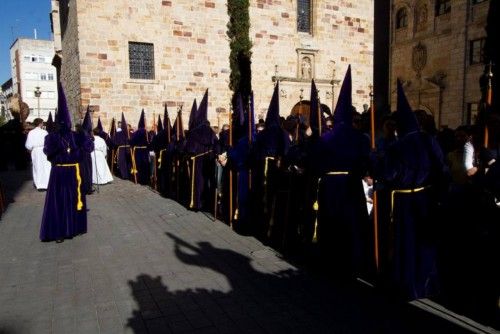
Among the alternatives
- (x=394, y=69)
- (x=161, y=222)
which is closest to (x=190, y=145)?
(x=161, y=222)

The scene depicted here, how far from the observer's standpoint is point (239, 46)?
57.1ft

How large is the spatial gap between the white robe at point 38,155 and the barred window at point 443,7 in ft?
74.9

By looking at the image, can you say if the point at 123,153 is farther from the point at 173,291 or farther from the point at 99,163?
the point at 173,291

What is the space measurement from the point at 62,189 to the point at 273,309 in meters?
4.14

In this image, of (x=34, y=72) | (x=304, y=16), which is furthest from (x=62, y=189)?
(x=34, y=72)

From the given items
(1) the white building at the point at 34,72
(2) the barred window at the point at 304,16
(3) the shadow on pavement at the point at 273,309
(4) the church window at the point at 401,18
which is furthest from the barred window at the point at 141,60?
(1) the white building at the point at 34,72

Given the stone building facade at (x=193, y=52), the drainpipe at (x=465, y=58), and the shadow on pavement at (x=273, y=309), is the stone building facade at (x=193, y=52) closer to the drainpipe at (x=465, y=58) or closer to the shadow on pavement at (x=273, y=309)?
the drainpipe at (x=465, y=58)

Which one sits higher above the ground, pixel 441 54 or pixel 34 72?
pixel 34 72

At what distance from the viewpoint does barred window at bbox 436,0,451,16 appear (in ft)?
75.4

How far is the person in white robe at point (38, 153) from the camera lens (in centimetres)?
1085

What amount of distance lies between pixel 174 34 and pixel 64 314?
48.4 feet

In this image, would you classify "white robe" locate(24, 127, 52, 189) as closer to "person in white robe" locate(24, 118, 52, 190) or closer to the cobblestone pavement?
"person in white robe" locate(24, 118, 52, 190)

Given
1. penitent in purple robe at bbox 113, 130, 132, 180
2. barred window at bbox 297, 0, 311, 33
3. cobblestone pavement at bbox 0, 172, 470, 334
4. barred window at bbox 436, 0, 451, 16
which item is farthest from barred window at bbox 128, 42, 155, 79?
barred window at bbox 436, 0, 451, 16

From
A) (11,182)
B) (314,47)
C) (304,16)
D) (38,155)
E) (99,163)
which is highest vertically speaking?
(304,16)
